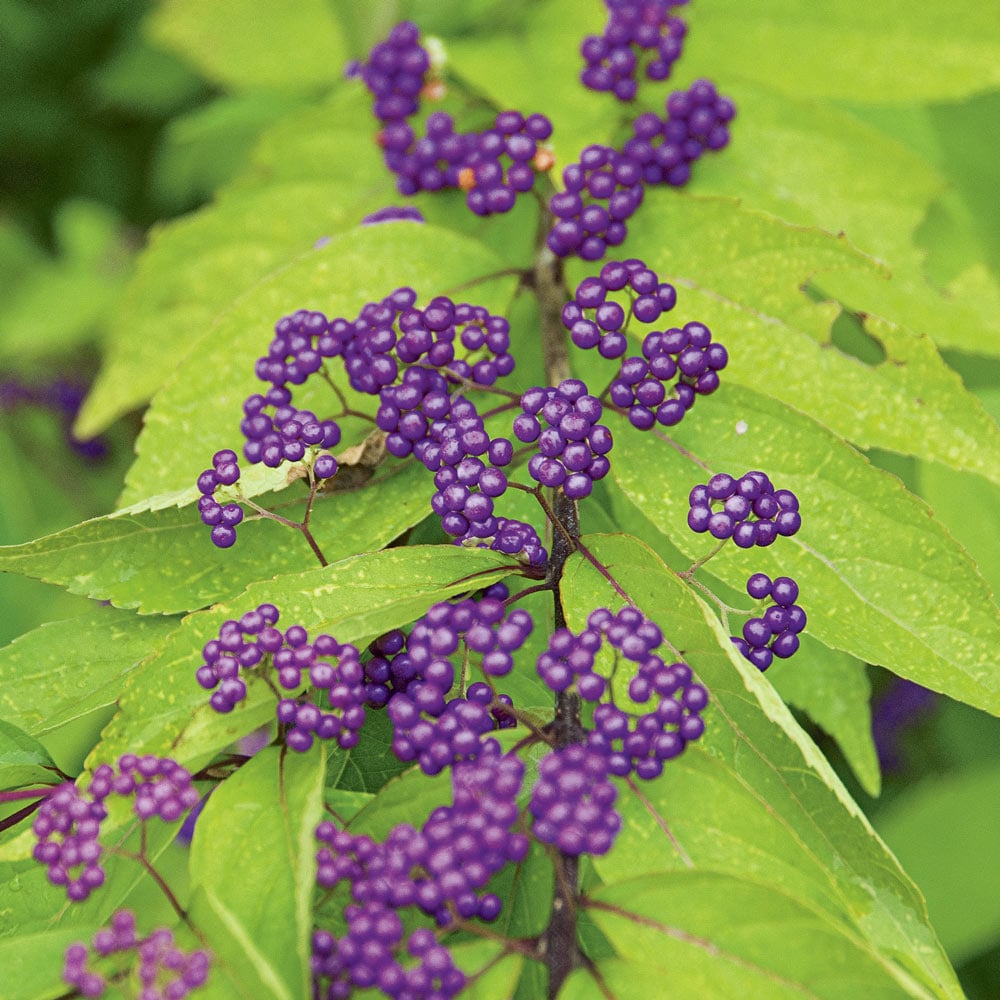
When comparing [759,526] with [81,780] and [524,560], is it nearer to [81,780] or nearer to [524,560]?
[524,560]

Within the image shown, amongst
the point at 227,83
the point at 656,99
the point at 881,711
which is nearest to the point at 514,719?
the point at 656,99

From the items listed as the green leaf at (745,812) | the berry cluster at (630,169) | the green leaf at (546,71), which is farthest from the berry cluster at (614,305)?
the green leaf at (546,71)

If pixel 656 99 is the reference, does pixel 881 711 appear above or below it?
below

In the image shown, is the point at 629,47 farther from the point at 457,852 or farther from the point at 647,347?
the point at 457,852

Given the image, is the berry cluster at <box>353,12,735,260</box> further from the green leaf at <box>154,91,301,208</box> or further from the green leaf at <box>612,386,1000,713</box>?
the green leaf at <box>154,91,301,208</box>

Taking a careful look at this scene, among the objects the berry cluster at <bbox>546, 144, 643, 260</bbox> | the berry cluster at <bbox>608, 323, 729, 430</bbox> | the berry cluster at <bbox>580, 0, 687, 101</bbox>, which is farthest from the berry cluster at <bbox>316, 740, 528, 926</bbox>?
the berry cluster at <bbox>580, 0, 687, 101</bbox>

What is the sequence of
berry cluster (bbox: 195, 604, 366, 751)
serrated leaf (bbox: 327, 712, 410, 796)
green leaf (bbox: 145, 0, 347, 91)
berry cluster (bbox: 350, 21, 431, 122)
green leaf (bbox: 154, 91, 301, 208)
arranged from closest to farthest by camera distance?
berry cluster (bbox: 195, 604, 366, 751), serrated leaf (bbox: 327, 712, 410, 796), berry cluster (bbox: 350, 21, 431, 122), green leaf (bbox: 145, 0, 347, 91), green leaf (bbox: 154, 91, 301, 208)

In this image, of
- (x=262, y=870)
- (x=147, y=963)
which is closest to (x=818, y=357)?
(x=262, y=870)
